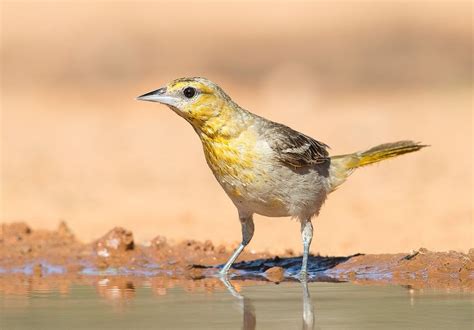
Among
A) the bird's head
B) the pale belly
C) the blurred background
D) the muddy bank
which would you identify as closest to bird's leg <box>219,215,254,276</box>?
the muddy bank

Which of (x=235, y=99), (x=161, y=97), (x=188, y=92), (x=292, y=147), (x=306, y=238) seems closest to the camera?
(x=161, y=97)

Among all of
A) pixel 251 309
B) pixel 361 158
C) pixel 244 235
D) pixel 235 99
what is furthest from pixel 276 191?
pixel 235 99

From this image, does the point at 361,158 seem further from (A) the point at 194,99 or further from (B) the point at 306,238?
(A) the point at 194,99

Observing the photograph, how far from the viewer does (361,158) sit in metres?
10.1

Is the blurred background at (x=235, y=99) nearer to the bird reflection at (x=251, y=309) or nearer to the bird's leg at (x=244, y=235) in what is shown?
the bird's leg at (x=244, y=235)

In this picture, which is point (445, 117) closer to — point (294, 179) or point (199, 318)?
point (294, 179)

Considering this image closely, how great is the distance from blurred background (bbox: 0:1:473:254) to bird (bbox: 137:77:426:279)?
7.56 ft

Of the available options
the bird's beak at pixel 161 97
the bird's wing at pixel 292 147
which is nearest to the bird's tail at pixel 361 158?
the bird's wing at pixel 292 147

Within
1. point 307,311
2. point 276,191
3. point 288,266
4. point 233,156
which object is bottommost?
point 307,311

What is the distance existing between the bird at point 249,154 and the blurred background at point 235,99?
2303 millimetres

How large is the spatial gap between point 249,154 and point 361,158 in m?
1.50

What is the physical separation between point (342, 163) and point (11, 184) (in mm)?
7066

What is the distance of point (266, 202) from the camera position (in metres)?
9.04

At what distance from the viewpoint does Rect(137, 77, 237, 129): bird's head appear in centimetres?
897
